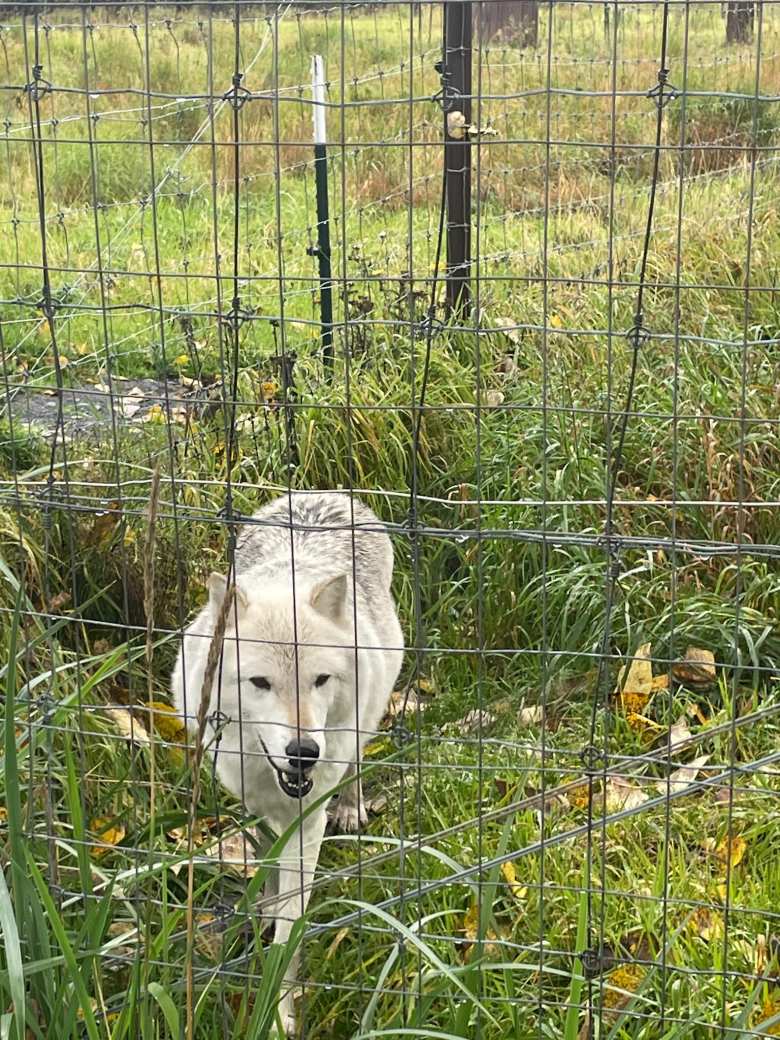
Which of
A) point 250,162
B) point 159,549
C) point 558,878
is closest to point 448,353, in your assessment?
point 159,549

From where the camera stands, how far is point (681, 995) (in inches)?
135

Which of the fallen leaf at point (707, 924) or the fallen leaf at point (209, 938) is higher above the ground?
the fallen leaf at point (209, 938)

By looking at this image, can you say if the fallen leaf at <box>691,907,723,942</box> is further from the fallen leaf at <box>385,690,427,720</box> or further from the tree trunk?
the tree trunk

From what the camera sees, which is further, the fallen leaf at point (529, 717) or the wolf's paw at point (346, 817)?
the fallen leaf at point (529, 717)

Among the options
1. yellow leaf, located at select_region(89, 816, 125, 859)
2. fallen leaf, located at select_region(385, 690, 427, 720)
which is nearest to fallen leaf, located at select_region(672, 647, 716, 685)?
fallen leaf, located at select_region(385, 690, 427, 720)

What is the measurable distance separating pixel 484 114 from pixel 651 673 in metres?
6.66

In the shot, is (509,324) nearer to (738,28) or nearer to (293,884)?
(293,884)

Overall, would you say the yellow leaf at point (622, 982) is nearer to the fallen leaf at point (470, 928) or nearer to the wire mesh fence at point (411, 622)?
the wire mesh fence at point (411, 622)

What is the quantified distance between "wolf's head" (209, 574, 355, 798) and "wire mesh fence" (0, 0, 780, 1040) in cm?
1

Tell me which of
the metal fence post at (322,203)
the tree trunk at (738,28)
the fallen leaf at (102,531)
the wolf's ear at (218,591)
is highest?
the tree trunk at (738,28)

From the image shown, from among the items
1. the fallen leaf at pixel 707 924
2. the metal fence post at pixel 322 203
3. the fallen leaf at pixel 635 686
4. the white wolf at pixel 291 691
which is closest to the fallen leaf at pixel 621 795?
the fallen leaf at pixel 635 686

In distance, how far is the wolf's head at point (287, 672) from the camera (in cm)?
377

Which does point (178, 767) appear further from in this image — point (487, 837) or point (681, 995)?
point (681, 995)

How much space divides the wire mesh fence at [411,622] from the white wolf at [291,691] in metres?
0.02
